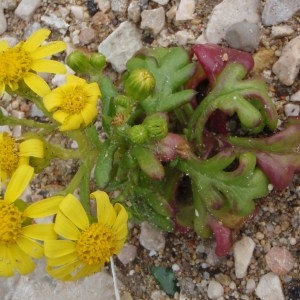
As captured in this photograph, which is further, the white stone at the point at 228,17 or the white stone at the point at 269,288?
the white stone at the point at 228,17

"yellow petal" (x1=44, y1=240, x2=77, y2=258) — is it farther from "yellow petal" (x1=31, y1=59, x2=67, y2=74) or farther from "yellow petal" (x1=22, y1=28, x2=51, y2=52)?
"yellow petal" (x1=22, y1=28, x2=51, y2=52)

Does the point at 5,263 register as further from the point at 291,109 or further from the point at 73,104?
the point at 291,109

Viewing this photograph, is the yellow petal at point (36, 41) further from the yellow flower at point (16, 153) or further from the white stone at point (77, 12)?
the white stone at point (77, 12)

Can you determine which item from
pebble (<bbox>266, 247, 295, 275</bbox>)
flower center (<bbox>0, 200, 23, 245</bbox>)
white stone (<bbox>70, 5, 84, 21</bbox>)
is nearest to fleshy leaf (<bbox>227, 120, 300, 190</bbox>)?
pebble (<bbox>266, 247, 295, 275</bbox>)

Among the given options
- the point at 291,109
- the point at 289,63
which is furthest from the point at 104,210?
the point at 289,63

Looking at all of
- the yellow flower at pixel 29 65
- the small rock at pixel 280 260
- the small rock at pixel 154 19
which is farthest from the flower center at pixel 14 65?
the small rock at pixel 280 260
